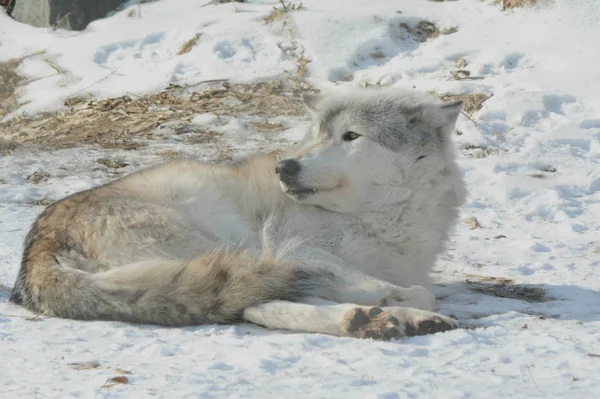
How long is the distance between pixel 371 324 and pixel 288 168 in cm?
129

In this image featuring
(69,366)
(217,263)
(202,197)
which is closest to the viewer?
(69,366)

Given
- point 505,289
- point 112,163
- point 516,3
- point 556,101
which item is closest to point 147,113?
point 112,163

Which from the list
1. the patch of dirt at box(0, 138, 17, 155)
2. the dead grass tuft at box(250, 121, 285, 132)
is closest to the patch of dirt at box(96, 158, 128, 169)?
the patch of dirt at box(0, 138, 17, 155)

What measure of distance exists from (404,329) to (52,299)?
1.76 meters

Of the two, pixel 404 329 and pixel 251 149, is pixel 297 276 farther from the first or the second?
pixel 251 149

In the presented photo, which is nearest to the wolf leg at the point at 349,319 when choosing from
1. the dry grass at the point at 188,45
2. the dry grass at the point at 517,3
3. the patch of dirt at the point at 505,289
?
the patch of dirt at the point at 505,289

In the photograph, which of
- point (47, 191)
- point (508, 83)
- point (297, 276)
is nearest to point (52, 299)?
point (297, 276)

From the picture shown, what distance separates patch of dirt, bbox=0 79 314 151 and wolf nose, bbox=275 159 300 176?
4250mm

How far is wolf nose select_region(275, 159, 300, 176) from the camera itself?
4.45 meters

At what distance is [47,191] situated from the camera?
7305 millimetres

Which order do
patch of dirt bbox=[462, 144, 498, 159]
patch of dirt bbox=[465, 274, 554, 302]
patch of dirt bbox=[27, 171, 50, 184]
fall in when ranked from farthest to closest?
patch of dirt bbox=[462, 144, 498, 159]
patch of dirt bbox=[27, 171, 50, 184]
patch of dirt bbox=[465, 274, 554, 302]

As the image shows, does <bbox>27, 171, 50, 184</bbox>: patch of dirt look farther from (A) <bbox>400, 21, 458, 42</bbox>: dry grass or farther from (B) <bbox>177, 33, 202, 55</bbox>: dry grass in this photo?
(A) <bbox>400, 21, 458, 42</bbox>: dry grass

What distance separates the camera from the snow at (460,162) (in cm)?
290

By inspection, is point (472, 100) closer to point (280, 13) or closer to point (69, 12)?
point (280, 13)
